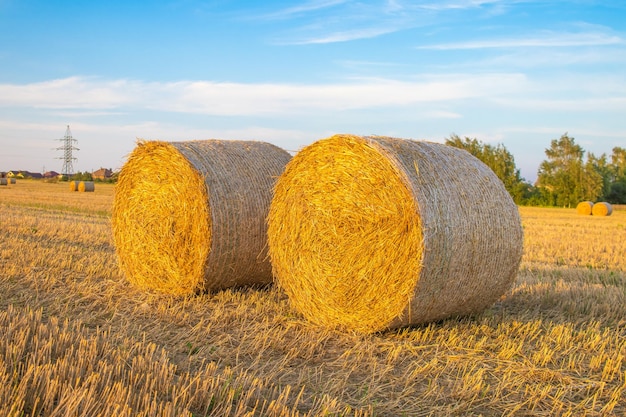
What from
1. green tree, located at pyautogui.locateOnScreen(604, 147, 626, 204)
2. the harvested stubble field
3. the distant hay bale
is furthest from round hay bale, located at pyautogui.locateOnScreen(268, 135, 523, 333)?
green tree, located at pyautogui.locateOnScreen(604, 147, 626, 204)

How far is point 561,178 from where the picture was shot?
45688mm

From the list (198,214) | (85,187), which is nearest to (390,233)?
(198,214)

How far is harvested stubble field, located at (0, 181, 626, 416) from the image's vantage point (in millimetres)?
3480

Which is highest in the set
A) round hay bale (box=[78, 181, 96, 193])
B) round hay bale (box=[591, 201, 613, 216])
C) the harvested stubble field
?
round hay bale (box=[78, 181, 96, 193])

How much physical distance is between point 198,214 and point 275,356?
240 cm

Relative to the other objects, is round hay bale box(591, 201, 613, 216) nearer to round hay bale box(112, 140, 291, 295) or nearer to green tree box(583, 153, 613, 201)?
green tree box(583, 153, 613, 201)

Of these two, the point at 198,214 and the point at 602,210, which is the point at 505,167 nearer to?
the point at 602,210

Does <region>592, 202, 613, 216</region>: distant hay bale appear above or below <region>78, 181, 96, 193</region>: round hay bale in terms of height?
below

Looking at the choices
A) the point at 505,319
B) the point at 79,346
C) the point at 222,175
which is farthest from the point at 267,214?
the point at 79,346

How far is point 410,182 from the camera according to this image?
516 centimetres

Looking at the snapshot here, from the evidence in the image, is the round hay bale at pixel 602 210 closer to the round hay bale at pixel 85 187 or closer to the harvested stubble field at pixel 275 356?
the harvested stubble field at pixel 275 356

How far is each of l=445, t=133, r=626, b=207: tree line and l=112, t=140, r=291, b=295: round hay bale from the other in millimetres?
35031

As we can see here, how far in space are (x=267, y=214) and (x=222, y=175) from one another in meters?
0.67

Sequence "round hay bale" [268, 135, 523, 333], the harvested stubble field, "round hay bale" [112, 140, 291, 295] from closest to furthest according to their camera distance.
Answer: the harvested stubble field → "round hay bale" [268, 135, 523, 333] → "round hay bale" [112, 140, 291, 295]
